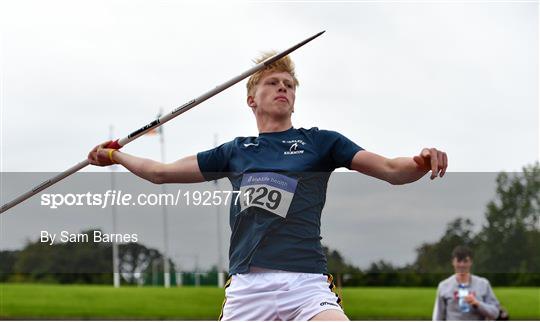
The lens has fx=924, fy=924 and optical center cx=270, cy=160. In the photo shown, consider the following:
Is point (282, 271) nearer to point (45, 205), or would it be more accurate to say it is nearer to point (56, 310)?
point (45, 205)

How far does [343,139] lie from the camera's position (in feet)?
19.7

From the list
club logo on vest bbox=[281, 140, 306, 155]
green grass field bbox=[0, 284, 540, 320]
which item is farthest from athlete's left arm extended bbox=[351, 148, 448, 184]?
green grass field bbox=[0, 284, 540, 320]

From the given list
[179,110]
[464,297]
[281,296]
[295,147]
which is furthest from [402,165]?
[464,297]

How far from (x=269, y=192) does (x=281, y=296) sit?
0.66 m

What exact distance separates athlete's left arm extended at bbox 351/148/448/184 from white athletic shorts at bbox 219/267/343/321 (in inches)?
29.5

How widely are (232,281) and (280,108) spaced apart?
1199 millimetres

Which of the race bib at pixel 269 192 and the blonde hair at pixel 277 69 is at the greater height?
the blonde hair at pixel 277 69

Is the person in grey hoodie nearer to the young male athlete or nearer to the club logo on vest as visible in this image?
the young male athlete

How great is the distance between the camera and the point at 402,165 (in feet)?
18.4

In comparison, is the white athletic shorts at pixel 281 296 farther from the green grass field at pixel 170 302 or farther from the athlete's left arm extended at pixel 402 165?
the green grass field at pixel 170 302

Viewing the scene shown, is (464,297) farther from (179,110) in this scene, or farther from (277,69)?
(277,69)

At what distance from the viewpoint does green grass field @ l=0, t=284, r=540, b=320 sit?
35.9 m

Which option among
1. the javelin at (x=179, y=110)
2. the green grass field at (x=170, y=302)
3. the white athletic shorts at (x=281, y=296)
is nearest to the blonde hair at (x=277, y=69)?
the javelin at (x=179, y=110)

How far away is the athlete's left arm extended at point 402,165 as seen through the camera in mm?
5109
